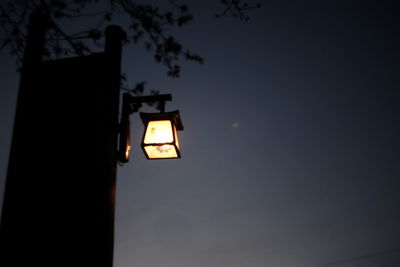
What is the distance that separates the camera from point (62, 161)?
2.68 meters

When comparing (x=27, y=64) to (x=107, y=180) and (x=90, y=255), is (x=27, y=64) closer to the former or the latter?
(x=107, y=180)

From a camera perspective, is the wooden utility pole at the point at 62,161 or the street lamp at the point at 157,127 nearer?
the wooden utility pole at the point at 62,161

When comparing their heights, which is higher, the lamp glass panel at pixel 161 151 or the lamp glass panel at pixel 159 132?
the lamp glass panel at pixel 159 132

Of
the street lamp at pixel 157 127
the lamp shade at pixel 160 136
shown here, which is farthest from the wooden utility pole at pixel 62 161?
the lamp shade at pixel 160 136

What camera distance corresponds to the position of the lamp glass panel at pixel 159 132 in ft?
12.3

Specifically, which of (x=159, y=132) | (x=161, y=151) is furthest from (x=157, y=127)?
(x=161, y=151)

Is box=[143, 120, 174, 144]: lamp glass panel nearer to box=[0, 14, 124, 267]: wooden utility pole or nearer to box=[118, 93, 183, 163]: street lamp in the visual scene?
box=[118, 93, 183, 163]: street lamp

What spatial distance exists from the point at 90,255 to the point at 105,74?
163 centimetres

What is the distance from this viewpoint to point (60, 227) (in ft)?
7.98

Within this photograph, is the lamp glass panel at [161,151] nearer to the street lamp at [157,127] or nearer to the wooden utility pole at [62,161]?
the street lamp at [157,127]

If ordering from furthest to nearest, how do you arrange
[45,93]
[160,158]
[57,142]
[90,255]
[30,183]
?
[160,158], [45,93], [57,142], [30,183], [90,255]

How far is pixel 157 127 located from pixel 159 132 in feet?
0.25

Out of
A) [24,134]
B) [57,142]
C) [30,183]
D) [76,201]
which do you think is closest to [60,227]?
[76,201]

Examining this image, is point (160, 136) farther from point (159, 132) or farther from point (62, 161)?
point (62, 161)
